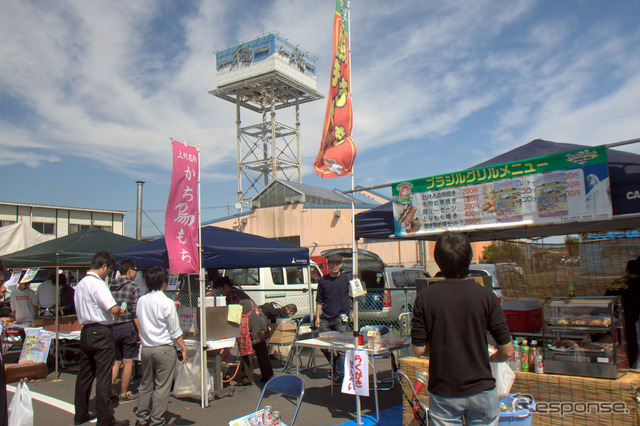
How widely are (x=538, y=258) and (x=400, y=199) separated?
3.29 m

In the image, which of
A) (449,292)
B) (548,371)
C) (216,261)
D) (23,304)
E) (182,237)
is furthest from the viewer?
(23,304)

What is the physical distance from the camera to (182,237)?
5.47 meters

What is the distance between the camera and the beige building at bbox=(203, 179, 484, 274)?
→ 21.3m

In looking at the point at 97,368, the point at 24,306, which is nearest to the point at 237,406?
the point at 97,368

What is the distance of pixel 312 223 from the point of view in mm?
21656

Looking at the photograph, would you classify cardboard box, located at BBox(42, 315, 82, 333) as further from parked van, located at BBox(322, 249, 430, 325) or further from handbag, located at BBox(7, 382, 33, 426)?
parked van, located at BBox(322, 249, 430, 325)

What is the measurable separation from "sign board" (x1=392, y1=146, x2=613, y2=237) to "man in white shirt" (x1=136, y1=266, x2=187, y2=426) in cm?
295

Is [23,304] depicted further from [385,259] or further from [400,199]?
[385,259]

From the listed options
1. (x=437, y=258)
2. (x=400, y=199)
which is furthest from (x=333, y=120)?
(x=437, y=258)

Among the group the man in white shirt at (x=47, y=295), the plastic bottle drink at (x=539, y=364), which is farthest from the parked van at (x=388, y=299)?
the man in white shirt at (x=47, y=295)

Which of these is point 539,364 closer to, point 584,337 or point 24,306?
point 584,337

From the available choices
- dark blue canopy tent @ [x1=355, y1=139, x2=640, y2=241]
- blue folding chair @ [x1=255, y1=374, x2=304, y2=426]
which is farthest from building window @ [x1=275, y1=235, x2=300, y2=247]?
blue folding chair @ [x1=255, y1=374, x2=304, y2=426]

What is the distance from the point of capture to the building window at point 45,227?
99.6 ft
